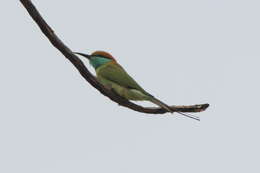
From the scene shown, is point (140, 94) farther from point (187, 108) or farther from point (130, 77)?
point (187, 108)

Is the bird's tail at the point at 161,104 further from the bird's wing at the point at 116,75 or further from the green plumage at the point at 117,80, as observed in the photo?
the bird's wing at the point at 116,75

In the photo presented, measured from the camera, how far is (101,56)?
170 inches

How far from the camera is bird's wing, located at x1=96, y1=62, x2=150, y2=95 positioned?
12.7 feet

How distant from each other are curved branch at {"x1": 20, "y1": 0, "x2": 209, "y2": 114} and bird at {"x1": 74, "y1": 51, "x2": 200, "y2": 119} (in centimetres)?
29

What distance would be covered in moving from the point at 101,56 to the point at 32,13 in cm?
204

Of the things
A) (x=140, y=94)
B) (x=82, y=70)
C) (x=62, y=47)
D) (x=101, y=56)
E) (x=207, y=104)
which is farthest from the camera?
(x=101, y=56)

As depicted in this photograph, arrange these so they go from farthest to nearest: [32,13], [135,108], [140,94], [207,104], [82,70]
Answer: [140,94]
[135,108]
[207,104]
[82,70]
[32,13]

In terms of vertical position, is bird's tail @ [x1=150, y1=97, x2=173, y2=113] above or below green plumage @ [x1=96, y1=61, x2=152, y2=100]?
below

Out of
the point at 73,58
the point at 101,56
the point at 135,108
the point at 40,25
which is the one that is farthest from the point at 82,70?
the point at 101,56

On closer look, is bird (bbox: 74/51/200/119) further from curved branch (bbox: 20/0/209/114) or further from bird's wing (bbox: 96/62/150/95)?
curved branch (bbox: 20/0/209/114)

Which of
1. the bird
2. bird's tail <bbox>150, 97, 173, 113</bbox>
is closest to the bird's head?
the bird

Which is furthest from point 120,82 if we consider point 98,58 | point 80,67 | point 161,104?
point 80,67

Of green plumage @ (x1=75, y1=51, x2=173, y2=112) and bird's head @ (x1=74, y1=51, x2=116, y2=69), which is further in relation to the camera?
bird's head @ (x1=74, y1=51, x2=116, y2=69)

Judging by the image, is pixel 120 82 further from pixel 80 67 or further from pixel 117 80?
pixel 80 67
